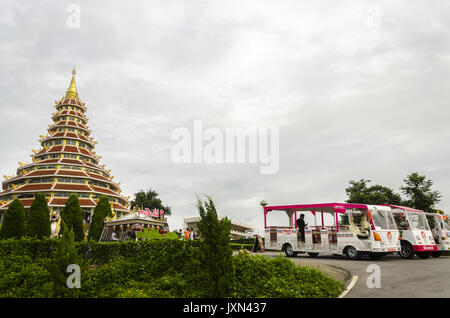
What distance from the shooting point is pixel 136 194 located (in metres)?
80.7

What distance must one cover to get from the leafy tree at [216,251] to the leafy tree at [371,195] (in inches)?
1583

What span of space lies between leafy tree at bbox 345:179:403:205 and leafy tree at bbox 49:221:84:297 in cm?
4227

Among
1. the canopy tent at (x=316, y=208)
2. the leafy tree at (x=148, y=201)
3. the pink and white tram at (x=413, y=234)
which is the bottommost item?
the pink and white tram at (x=413, y=234)

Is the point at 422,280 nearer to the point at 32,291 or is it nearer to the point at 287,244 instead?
the point at 287,244

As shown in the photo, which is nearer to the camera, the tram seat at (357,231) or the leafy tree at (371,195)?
the tram seat at (357,231)

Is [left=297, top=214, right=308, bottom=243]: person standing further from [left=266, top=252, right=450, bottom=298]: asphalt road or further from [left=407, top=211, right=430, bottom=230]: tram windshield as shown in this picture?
[left=266, top=252, right=450, bottom=298]: asphalt road

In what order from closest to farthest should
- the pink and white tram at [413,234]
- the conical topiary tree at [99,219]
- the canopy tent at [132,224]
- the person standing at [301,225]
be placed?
the pink and white tram at [413,234] → the person standing at [301,225] → the canopy tent at [132,224] → the conical topiary tree at [99,219]

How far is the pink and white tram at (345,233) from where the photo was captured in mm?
16344

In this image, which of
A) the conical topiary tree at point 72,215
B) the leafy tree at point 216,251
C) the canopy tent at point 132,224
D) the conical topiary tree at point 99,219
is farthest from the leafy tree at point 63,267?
the conical topiary tree at point 99,219

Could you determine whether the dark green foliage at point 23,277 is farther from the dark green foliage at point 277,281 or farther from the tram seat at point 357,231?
the tram seat at point 357,231

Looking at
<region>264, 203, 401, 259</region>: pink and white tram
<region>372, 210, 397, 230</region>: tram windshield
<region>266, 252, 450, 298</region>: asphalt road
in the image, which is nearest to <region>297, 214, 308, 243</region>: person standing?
<region>264, 203, 401, 259</region>: pink and white tram

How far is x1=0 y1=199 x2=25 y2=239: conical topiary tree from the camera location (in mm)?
25547

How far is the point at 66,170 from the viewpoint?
5397cm

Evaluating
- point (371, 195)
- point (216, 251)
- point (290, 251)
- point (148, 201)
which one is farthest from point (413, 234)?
point (148, 201)
